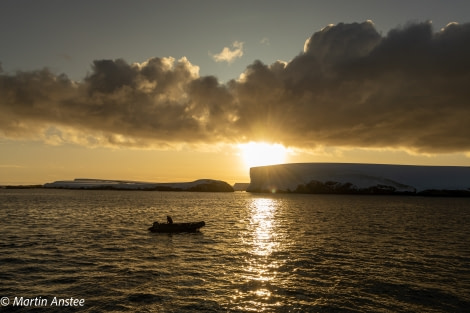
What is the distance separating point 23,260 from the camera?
22.9 m

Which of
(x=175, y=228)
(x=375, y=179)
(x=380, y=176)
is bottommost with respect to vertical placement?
(x=175, y=228)

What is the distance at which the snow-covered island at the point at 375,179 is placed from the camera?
144 metres

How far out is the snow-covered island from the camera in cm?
14400

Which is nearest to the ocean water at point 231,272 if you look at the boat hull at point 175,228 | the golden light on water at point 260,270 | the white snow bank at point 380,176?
the golden light on water at point 260,270

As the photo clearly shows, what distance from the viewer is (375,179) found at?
493ft

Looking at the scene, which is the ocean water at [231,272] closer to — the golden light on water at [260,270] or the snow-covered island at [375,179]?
the golden light on water at [260,270]

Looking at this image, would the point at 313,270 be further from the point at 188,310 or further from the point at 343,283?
the point at 188,310

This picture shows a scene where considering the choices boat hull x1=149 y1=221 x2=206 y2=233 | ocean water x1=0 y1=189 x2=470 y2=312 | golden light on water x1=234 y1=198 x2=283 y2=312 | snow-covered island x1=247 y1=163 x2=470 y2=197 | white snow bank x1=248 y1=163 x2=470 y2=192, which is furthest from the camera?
white snow bank x1=248 y1=163 x2=470 y2=192

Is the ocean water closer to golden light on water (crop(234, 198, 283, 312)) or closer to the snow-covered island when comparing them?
golden light on water (crop(234, 198, 283, 312))

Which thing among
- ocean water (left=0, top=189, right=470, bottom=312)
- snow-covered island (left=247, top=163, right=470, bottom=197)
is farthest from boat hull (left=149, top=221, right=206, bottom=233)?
snow-covered island (left=247, top=163, right=470, bottom=197)

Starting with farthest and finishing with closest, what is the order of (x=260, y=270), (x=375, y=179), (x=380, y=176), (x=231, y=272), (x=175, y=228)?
(x=375, y=179) < (x=380, y=176) < (x=175, y=228) < (x=260, y=270) < (x=231, y=272)

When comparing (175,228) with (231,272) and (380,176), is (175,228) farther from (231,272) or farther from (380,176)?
(380,176)

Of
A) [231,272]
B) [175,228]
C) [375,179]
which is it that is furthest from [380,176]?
[231,272]

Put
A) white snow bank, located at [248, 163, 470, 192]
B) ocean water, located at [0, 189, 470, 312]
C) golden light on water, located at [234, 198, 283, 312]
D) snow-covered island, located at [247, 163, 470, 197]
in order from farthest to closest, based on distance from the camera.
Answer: white snow bank, located at [248, 163, 470, 192]
snow-covered island, located at [247, 163, 470, 197]
golden light on water, located at [234, 198, 283, 312]
ocean water, located at [0, 189, 470, 312]
